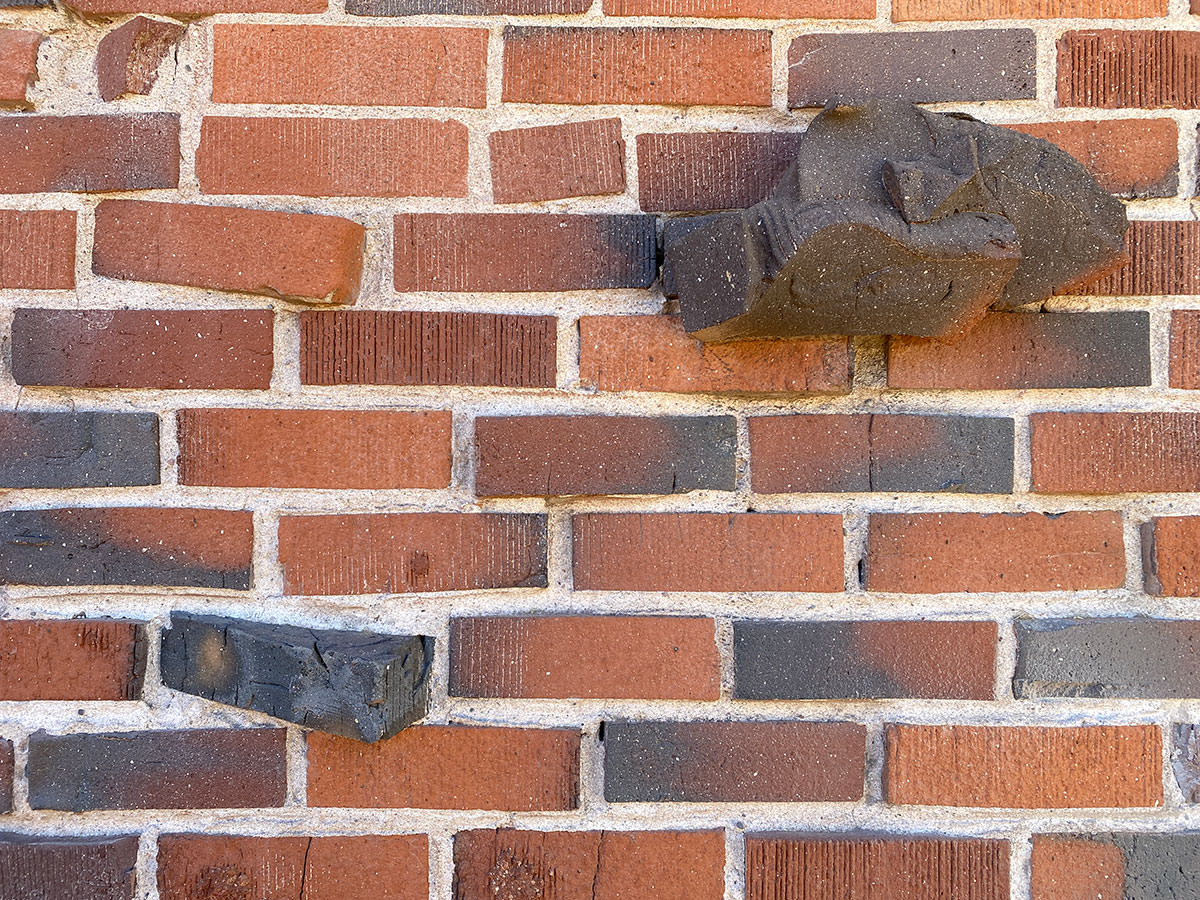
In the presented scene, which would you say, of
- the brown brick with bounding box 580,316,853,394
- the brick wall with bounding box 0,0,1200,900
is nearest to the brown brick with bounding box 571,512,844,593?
the brick wall with bounding box 0,0,1200,900

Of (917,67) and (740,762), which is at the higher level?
(917,67)

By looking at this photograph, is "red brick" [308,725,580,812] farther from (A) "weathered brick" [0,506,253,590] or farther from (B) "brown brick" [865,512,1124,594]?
(B) "brown brick" [865,512,1124,594]

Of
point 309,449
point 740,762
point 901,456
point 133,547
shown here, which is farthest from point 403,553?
point 901,456

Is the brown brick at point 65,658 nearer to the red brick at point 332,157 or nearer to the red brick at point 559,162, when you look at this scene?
the red brick at point 332,157

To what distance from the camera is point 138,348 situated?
807 millimetres

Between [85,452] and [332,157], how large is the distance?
0.35 meters

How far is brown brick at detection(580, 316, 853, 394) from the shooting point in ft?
2.66

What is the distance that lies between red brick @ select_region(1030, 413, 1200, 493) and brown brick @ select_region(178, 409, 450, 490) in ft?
1.82

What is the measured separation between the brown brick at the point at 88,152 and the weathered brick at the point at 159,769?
51cm

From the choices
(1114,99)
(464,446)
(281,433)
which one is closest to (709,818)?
(464,446)

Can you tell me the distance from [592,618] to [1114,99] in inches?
26.7

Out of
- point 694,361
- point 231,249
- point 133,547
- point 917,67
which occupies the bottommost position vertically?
point 133,547

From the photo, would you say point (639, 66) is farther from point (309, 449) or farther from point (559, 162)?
point (309, 449)

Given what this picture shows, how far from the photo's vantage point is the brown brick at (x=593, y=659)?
81 centimetres
